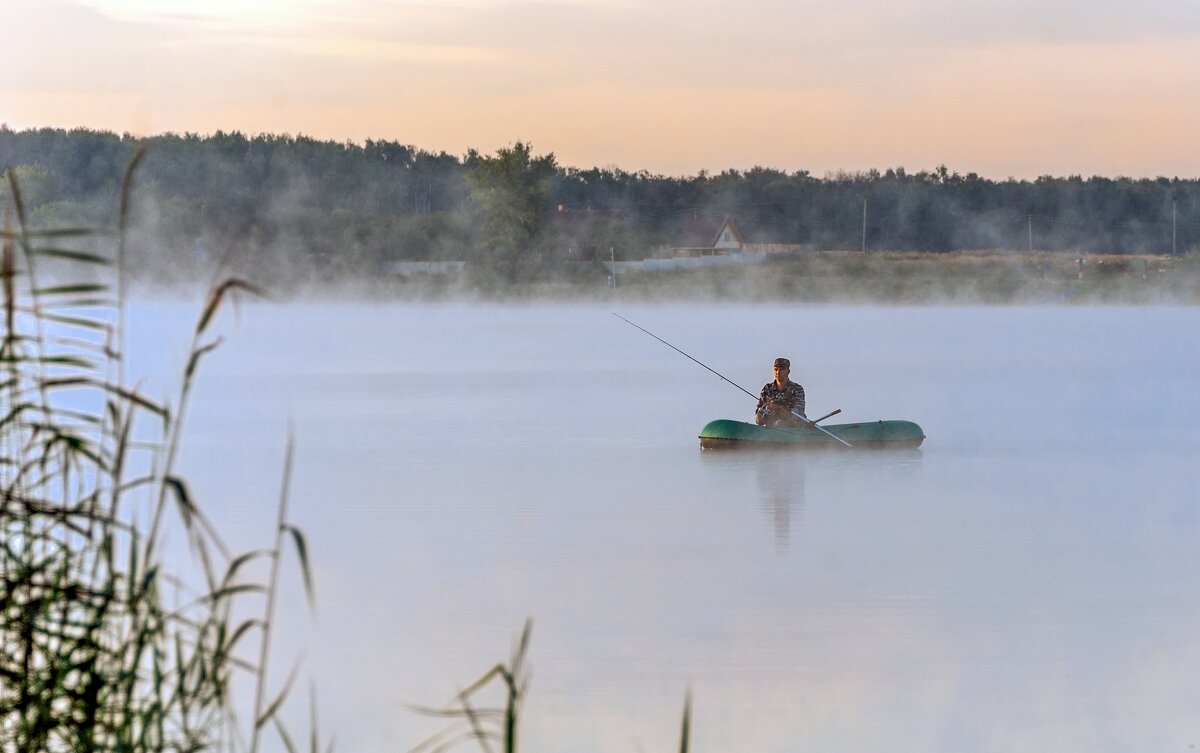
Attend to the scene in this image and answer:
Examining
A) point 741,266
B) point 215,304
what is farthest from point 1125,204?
point 215,304

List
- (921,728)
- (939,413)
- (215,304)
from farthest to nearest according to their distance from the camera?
(939,413) → (921,728) → (215,304)

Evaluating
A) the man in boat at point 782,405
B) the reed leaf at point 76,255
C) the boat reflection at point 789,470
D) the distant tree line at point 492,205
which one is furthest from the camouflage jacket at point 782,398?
the distant tree line at point 492,205

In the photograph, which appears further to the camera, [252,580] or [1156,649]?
[252,580]

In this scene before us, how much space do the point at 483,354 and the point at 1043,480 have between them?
729 inches

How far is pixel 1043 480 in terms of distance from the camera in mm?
12242

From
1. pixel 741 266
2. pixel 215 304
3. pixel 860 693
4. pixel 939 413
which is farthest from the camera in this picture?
pixel 741 266

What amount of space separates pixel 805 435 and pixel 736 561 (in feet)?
13.3

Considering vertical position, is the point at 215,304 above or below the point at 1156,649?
above

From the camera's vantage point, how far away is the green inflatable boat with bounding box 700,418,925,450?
12531 millimetres

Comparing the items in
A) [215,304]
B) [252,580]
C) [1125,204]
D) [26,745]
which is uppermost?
[1125,204]

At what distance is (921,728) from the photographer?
5363mm

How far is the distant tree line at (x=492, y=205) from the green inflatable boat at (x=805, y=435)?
3977 cm

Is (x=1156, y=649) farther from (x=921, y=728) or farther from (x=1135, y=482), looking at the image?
(x=1135, y=482)

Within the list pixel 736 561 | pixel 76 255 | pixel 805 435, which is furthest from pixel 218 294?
pixel 805 435
